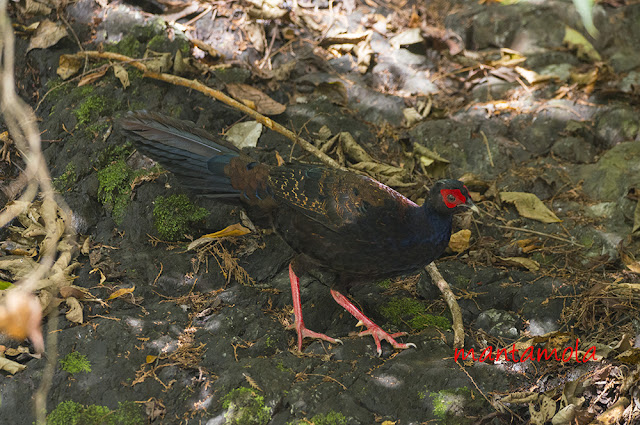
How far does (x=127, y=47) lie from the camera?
5039mm

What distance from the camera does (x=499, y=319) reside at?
11.7 feet

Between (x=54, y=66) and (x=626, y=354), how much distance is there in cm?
480

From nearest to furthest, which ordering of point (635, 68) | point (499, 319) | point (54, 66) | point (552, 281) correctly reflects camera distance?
point (499, 319)
point (552, 281)
point (54, 66)
point (635, 68)

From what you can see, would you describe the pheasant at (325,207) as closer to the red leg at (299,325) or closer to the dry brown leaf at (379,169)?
the red leg at (299,325)

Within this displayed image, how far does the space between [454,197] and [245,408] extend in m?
1.75

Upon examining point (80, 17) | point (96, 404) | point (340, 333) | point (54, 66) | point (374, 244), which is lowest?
point (340, 333)

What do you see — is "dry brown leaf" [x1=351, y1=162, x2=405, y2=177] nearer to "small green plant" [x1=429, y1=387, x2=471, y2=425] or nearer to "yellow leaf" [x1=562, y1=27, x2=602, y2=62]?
"small green plant" [x1=429, y1=387, x2=471, y2=425]

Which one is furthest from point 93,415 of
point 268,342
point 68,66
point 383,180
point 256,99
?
point 68,66

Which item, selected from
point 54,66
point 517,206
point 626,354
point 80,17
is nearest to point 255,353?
point 626,354

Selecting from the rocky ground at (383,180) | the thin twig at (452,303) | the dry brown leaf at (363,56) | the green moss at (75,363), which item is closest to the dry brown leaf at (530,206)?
the rocky ground at (383,180)

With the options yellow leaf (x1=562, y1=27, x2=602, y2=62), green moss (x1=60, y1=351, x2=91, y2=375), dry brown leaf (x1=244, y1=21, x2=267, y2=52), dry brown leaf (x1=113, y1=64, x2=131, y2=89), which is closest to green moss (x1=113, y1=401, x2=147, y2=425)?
green moss (x1=60, y1=351, x2=91, y2=375)

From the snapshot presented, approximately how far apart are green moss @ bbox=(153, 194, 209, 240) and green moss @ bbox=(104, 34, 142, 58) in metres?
A: 1.62

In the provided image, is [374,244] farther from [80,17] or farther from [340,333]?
[80,17]

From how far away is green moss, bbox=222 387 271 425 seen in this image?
2.75 m
